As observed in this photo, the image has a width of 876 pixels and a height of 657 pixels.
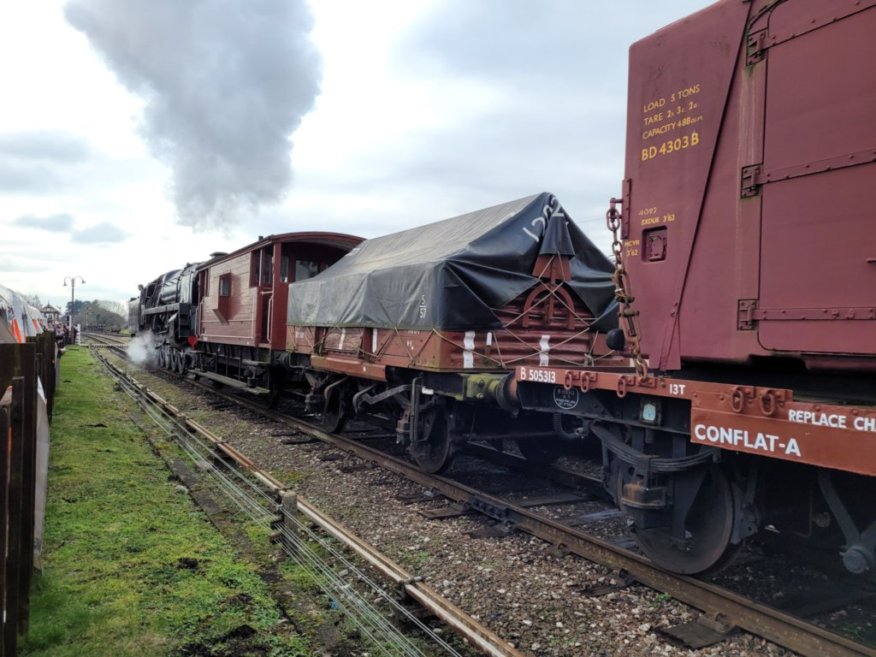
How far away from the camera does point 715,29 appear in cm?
401

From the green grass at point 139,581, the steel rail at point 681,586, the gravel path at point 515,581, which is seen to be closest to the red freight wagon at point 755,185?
the steel rail at point 681,586

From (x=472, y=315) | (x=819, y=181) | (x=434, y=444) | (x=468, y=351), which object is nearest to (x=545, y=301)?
(x=472, y=315)

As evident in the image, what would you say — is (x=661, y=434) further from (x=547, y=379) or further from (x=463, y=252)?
(x=463, y=252)

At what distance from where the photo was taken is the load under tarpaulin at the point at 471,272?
6.68 metres

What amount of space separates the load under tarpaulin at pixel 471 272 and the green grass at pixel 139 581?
10.2 feet

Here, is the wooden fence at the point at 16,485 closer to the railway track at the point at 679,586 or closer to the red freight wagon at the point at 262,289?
the railway track at the point at 679,586

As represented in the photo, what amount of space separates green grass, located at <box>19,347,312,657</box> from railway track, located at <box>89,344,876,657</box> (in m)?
2.41

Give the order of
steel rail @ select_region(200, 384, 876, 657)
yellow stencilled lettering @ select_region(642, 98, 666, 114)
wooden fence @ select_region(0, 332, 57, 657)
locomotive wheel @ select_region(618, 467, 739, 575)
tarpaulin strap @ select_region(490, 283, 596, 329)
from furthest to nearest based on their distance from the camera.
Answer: tarpaulin strap @ select_region(490, 283, 596, 329) < yellow stencilled lettering @ select_region(642, 98, 666, 114) < locomotive wheel @ select_region(618, 467, 739, 575) < steel rail @ select_region(200, 384, 876, 657) < wooden fence @ select_region(0, 332, 57, 657)

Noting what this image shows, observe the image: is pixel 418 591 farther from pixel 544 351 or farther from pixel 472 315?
pixel 544 351

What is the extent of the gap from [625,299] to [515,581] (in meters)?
2.22

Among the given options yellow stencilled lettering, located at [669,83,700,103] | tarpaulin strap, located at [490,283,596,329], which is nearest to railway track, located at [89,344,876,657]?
tarpaulin strap, located at [490,283,596,329]

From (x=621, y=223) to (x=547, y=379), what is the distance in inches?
53.4

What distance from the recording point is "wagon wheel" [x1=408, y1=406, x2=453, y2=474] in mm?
7199

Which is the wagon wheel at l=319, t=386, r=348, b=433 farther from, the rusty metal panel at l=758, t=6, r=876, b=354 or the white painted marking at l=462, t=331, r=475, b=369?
the rusty metal panel at l=758, t=6, r=876, b=354
